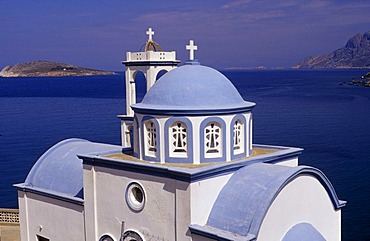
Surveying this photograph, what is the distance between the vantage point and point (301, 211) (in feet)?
34.4

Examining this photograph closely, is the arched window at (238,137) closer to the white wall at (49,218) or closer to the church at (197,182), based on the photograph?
the church at (197,182)

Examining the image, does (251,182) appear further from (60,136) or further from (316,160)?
(60,136)

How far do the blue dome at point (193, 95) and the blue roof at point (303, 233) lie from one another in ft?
9.51

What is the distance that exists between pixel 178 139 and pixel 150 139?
0.80 m

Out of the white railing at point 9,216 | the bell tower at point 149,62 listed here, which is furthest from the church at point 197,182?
the bell tower at point 149,62

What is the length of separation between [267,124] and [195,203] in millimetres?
38946

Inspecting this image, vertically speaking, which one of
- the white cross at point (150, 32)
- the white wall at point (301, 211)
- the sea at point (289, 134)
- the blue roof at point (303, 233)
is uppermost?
the white cross at point (150, 32)

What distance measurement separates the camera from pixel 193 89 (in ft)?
36.0

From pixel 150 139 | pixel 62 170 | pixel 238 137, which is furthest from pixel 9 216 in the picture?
pixel 238 137

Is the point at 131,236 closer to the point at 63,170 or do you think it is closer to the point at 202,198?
the point at 202,198

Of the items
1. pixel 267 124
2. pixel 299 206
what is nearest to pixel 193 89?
pixel 299 206

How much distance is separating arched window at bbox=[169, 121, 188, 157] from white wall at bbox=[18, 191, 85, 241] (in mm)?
3200

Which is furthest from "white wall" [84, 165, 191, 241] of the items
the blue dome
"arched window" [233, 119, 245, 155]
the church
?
"arched window" [233, 119, 245, 155]

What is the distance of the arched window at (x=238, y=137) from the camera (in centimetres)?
1129
